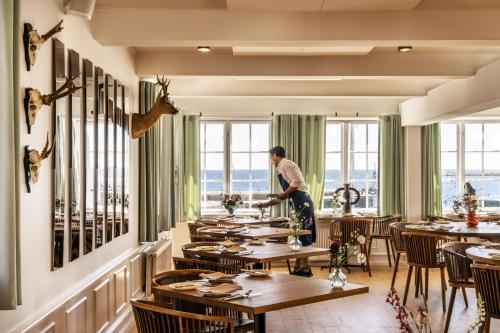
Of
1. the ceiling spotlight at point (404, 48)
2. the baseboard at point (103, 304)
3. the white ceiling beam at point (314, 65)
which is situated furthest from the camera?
the white ceiling beam at point (314, 65)

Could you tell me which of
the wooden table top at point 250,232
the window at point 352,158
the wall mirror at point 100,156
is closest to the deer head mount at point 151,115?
the wall mirror at point 100,156

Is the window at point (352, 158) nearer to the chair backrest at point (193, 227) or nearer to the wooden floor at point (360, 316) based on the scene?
the wooden floor at point (360, 316)

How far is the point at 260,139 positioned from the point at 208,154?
0.94m

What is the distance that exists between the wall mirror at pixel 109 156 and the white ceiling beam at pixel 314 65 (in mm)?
1609

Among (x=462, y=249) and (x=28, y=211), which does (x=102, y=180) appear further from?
(x=462, y=249)

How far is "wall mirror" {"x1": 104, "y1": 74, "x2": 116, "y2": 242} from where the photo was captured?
5.70 m

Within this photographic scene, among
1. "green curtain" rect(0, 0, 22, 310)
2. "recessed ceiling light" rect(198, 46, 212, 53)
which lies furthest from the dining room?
"recessed ceiling light" rect(198, 46, 212, 53)

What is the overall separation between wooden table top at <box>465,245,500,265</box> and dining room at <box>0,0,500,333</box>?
0.15 ft

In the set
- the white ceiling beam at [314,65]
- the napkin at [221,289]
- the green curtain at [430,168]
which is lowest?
the napkin at [221,289]

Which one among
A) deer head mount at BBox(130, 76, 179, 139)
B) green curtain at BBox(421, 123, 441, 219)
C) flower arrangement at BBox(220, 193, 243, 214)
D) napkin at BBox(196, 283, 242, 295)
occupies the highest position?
deer head mount at BBox(130, 76, 179, 139)

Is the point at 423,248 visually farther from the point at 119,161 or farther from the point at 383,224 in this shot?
the point at 119,161

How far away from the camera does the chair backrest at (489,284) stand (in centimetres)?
472

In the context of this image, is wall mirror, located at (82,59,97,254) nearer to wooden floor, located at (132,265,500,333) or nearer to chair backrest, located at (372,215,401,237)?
wooden floor, located at (132,265,500,333)

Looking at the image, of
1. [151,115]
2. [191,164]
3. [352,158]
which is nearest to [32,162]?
[151,115]
